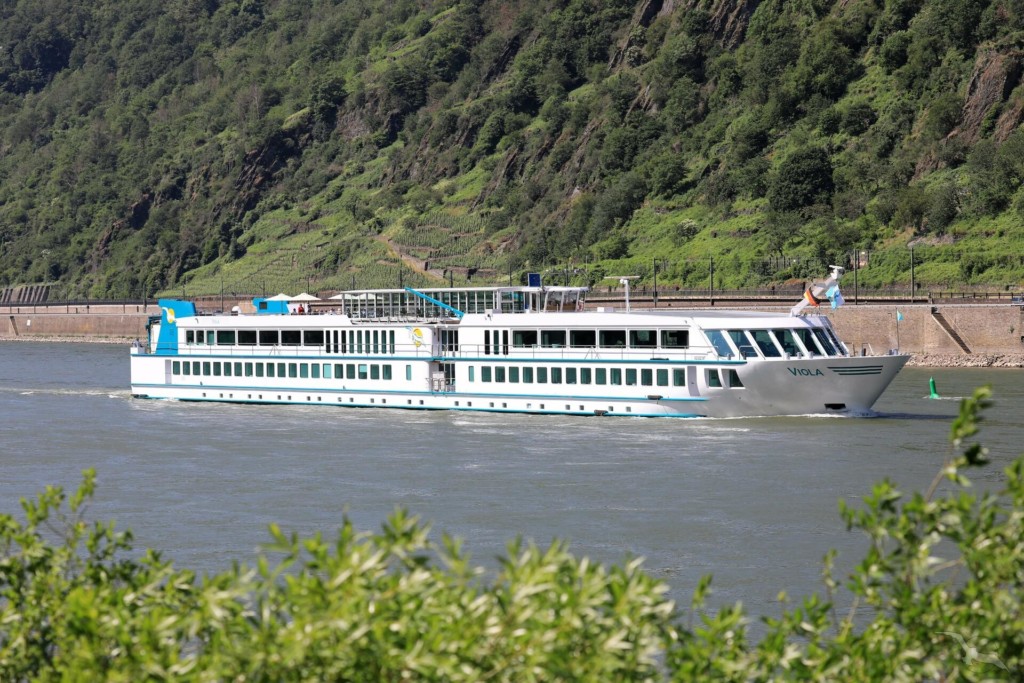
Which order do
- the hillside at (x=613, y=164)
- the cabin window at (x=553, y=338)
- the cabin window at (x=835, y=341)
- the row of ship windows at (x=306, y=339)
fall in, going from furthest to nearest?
the hillside at (x=613, y=164)
the row of ship windows at (x=306, y=339)
the cabin window at (x=553, y=338)
the cabin window at (x=835, y=341)

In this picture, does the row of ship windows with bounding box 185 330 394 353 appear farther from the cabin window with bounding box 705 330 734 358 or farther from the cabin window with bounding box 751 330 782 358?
the cabin window with bounding box 751 330 782 358

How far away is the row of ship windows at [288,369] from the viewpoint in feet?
177

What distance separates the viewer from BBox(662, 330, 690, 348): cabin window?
46.6 meters

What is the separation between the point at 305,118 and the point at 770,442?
516 ft

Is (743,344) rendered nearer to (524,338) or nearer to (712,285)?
(524,338)

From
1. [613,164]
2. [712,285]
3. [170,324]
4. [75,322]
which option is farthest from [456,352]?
[75,322]

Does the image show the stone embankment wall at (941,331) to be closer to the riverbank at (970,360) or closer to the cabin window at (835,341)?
the riverbank at (970,360)

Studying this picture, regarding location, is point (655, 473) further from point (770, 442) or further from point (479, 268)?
point (479, 268)

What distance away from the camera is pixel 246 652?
11.1 metres

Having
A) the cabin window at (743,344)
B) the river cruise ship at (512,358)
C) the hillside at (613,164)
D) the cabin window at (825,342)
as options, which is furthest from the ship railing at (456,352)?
the hillside at (613,164)

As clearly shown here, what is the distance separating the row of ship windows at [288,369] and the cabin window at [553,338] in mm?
5917

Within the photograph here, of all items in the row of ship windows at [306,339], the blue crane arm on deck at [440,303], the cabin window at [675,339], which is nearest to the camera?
the cabin window at [675,339]

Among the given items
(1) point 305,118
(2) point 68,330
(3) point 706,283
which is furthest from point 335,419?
(1) point 305,118

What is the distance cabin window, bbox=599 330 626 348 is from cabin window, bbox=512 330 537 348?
286cm
